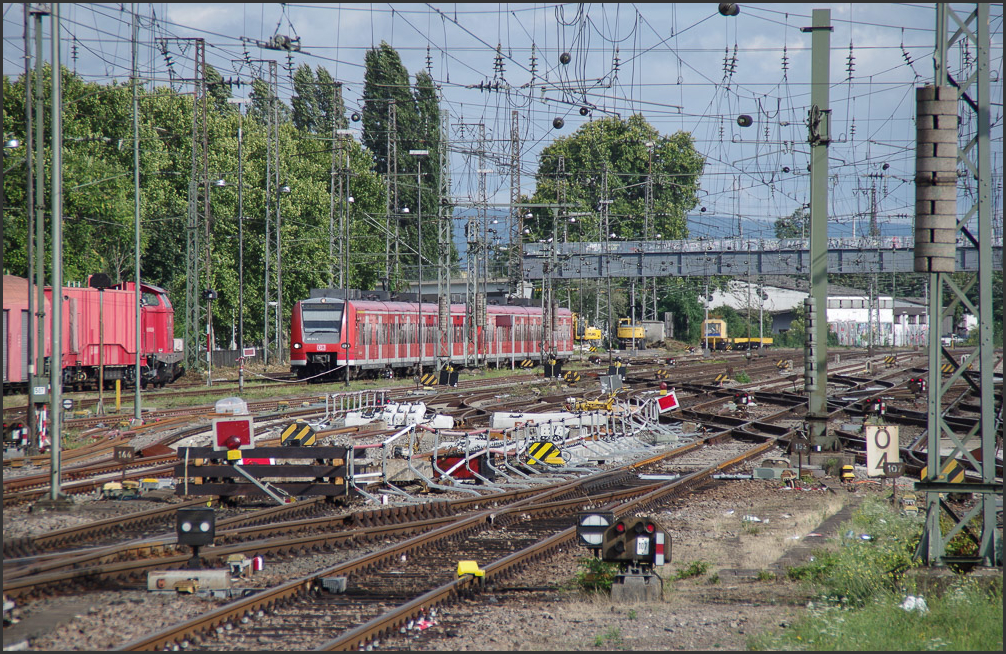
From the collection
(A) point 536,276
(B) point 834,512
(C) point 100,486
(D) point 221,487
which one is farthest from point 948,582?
(A) point 536,276

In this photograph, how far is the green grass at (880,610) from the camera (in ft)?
23.0

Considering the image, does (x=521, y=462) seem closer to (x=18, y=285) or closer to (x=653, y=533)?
(x=653, y=533)

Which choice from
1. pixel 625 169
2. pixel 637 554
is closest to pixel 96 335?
pixel 637 554

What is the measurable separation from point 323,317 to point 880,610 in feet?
103

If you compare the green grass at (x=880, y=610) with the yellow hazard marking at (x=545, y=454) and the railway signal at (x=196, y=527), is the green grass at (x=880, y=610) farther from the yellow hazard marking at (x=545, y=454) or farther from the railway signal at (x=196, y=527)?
the yellow hazard marking at (x=545, y=454)

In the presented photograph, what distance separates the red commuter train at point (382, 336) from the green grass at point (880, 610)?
25777mm

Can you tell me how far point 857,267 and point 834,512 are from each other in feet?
157

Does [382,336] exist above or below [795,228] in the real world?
below

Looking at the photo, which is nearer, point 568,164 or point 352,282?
point 352,282

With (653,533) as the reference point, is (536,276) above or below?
above

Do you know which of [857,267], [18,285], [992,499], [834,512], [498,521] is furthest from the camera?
[857,267]

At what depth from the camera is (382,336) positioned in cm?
4075

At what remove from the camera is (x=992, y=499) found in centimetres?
893

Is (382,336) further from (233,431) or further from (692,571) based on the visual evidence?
(692,571)
